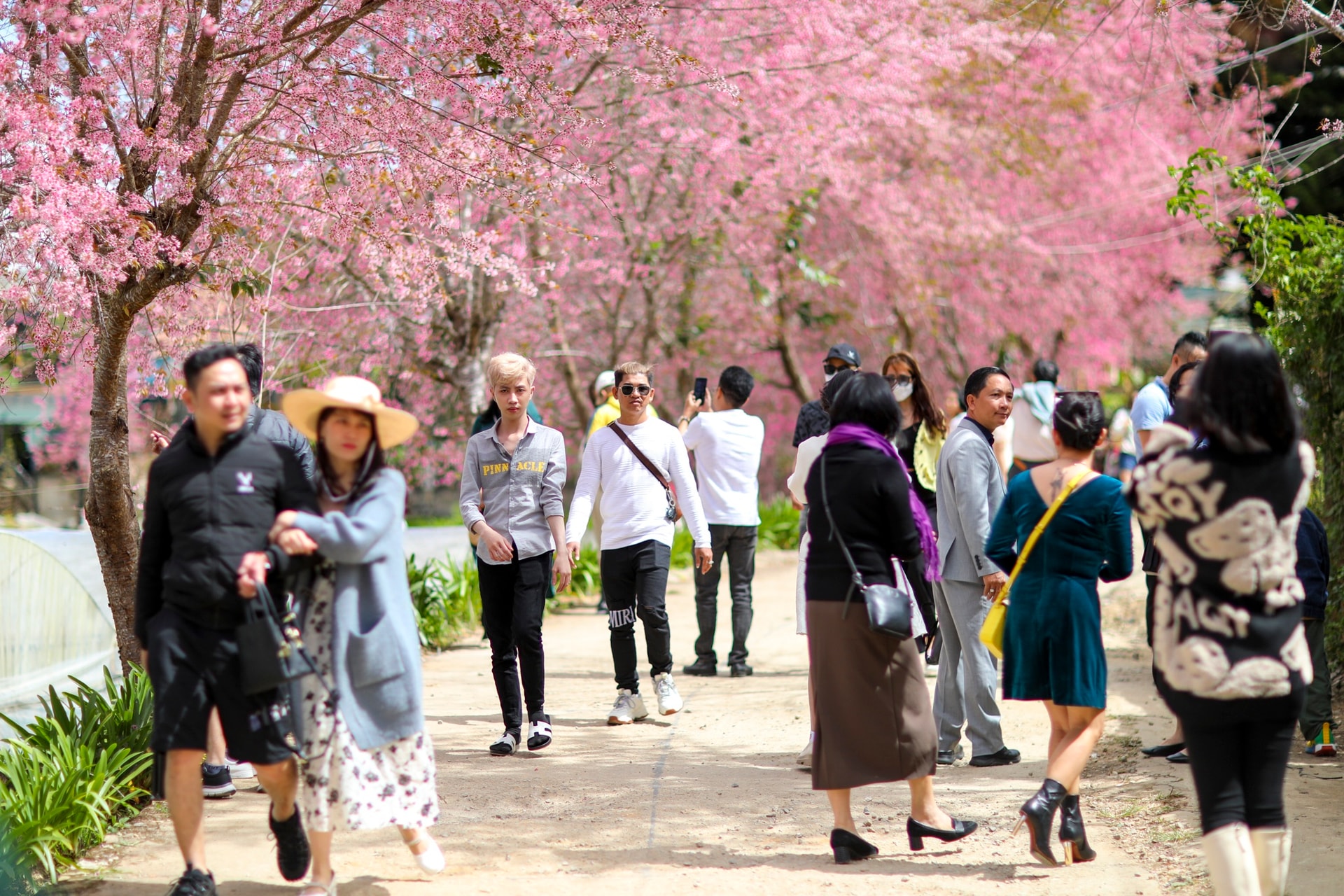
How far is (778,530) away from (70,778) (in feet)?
41.3

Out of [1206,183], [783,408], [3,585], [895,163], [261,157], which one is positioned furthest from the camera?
[783,408]

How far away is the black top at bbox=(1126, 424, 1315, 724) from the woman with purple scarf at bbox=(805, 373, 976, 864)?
1.21 meters

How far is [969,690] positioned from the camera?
6.04 meters

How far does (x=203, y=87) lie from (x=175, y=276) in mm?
877

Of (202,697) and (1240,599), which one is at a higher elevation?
(1240,599)

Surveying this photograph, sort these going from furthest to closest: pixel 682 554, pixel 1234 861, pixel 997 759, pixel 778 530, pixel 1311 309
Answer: pixel 778 530 < pixel 682 554 < pixel 1311 309 < pixel 997 759 < pixel 1234 861

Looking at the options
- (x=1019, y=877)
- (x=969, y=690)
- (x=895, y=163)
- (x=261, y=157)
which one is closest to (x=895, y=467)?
(x=1019, y=877)

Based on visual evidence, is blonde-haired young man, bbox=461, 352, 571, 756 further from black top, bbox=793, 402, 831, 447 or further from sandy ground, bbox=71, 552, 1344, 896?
black top, bbox=793, 402, 831, 447

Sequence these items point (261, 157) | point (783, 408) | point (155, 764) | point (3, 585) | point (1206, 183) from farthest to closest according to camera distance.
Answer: point (783, 408) < point (1206, 183) < point (3, 585) < point (261, 157) < point (155, 764)

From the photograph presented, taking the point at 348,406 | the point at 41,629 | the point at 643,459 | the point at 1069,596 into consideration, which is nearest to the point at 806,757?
the point at 643,459

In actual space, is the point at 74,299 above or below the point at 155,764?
above

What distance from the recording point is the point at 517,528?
20.6 ft

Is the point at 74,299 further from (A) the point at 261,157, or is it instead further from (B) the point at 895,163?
(B) the point at 895,163

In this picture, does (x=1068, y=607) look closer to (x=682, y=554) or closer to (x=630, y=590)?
(x=630, y=590)
